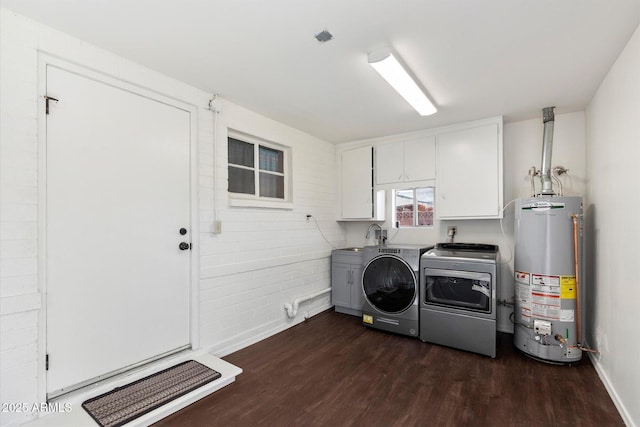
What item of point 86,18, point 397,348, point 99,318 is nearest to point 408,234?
point 397,348

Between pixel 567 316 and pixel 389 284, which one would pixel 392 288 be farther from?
pixel 567 316

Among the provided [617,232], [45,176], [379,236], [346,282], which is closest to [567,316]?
[617,232]

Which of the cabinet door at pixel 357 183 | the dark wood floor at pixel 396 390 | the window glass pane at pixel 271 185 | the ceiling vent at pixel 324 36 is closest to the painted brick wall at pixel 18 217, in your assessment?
the dark wood floor at pixel 396 390

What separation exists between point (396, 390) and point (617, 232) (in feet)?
6.44

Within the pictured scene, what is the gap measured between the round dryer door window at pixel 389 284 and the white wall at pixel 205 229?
0.82 meters

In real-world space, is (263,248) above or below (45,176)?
below

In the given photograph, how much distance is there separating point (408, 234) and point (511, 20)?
274cm

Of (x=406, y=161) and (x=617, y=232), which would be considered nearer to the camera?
(x=617, y=232)

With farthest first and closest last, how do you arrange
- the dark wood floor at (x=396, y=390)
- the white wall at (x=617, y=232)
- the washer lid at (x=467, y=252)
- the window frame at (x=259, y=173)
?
the window frame at (x=259, y=173), the washer lid at (x=467, y=252), the dark wood floor at (x=396, y=390), the white wall at (x=617, y=232)

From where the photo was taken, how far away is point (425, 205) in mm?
4004

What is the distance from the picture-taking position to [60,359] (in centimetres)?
192

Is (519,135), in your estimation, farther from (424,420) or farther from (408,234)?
(424,420)

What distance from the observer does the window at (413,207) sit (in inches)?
157

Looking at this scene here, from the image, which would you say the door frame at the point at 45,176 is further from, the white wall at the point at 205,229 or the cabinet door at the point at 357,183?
the cabinet door at the point at 357,183
